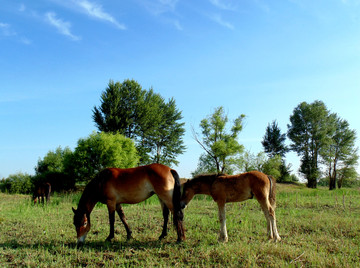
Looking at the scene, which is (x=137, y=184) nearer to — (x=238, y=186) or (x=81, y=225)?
(x=81, y=225)

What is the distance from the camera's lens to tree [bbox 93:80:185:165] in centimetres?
3800

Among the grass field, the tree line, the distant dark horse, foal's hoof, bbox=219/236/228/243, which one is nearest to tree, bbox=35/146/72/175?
the tree line

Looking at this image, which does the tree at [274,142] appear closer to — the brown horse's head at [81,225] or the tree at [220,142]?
the tree at [220,142]

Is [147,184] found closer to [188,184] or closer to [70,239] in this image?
[188,184]

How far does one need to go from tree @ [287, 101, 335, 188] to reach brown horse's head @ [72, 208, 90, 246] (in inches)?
1785

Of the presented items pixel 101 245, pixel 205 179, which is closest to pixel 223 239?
pixel 205 179

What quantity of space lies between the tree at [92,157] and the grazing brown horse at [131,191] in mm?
21163

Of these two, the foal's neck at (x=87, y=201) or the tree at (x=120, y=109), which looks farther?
the tree at (x=120, y=109)

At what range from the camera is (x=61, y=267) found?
4.43 m

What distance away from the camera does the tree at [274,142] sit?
54000mm

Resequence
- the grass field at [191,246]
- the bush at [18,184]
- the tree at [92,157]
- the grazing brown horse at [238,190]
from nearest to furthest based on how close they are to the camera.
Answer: the grass field at [191,246] → the grazing brown horse at [238,190] → the tree at [92,157] → the bush at [18,184]

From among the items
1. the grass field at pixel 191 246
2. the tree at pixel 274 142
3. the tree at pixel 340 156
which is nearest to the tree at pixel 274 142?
the tree at pixel 274 142

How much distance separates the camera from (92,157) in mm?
27812

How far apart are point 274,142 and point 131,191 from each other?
174 feet
